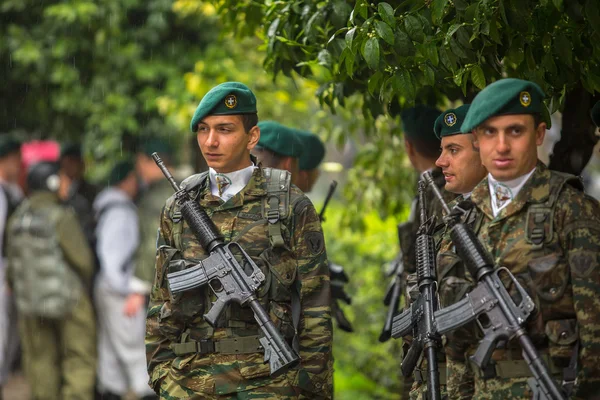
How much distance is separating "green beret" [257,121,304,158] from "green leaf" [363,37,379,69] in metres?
2.18

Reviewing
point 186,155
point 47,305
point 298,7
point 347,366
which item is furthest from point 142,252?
point 298,7

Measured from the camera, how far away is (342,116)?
9.27 meters

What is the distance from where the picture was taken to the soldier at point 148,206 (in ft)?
35.4

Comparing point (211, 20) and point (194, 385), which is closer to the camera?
point (194, 385)

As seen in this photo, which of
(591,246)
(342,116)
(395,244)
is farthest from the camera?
(395,244)

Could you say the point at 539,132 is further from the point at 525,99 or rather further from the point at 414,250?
the point at 414,250

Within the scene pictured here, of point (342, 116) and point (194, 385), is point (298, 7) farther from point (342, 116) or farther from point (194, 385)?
point (342, 116)

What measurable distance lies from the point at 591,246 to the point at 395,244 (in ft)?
18.4

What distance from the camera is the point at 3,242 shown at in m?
10.7

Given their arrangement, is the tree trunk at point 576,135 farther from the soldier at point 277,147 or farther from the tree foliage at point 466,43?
the soldier at point 277,147

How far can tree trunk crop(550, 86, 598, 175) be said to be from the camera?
6.45 metres

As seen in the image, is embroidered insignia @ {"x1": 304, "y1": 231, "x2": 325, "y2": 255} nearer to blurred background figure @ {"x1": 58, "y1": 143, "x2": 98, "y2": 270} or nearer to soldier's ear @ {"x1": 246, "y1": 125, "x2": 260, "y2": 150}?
soldier's ear @ {"x1": 246, "y1": 125, "x2": 260, "y2": 150}

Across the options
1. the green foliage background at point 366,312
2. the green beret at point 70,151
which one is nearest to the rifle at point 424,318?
the green foliage background at point 366,312

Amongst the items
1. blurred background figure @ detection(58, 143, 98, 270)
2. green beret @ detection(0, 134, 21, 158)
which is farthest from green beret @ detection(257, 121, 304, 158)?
green beret @ detection(0, 134, 21, 158)
